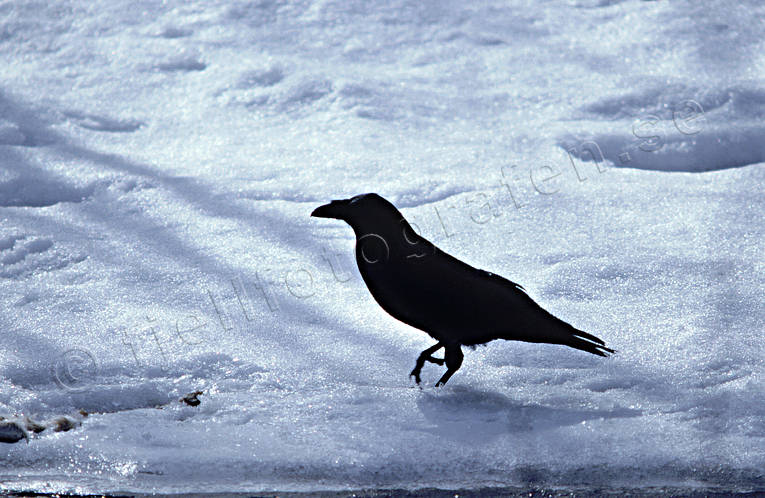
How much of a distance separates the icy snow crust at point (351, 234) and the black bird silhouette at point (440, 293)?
0.24m

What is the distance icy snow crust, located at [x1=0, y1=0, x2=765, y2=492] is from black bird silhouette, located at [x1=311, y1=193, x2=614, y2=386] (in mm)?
235

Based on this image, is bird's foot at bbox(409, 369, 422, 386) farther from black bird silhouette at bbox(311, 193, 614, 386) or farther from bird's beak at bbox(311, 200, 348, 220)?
bird's beak at bbox(311, 200, 348, 220)

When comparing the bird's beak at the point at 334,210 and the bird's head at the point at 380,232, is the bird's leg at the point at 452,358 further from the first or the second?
the bird's beak at the point at 334,210

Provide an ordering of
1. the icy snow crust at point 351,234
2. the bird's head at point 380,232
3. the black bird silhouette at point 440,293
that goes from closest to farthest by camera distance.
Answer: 1. the icy snow crust at point 351,234
2. the black bird silhouette at point 440,293
3. the bird's head at point 380,232

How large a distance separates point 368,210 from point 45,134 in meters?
3.06

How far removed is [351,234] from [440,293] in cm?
148

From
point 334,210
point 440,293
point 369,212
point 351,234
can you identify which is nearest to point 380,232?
point 369,212

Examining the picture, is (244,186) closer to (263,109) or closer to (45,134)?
(263,109)

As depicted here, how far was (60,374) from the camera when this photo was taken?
111 inches

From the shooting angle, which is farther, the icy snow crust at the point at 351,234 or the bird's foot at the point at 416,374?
the bird's foot at the point at 416,374

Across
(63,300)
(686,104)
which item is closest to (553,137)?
(686,104)

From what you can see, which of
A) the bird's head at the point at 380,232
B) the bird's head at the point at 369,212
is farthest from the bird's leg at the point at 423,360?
the bird's head at the point at 369,212

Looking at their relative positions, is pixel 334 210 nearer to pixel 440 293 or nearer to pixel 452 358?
pixel 440 293

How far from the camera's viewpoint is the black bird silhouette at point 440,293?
2553 millimetres
